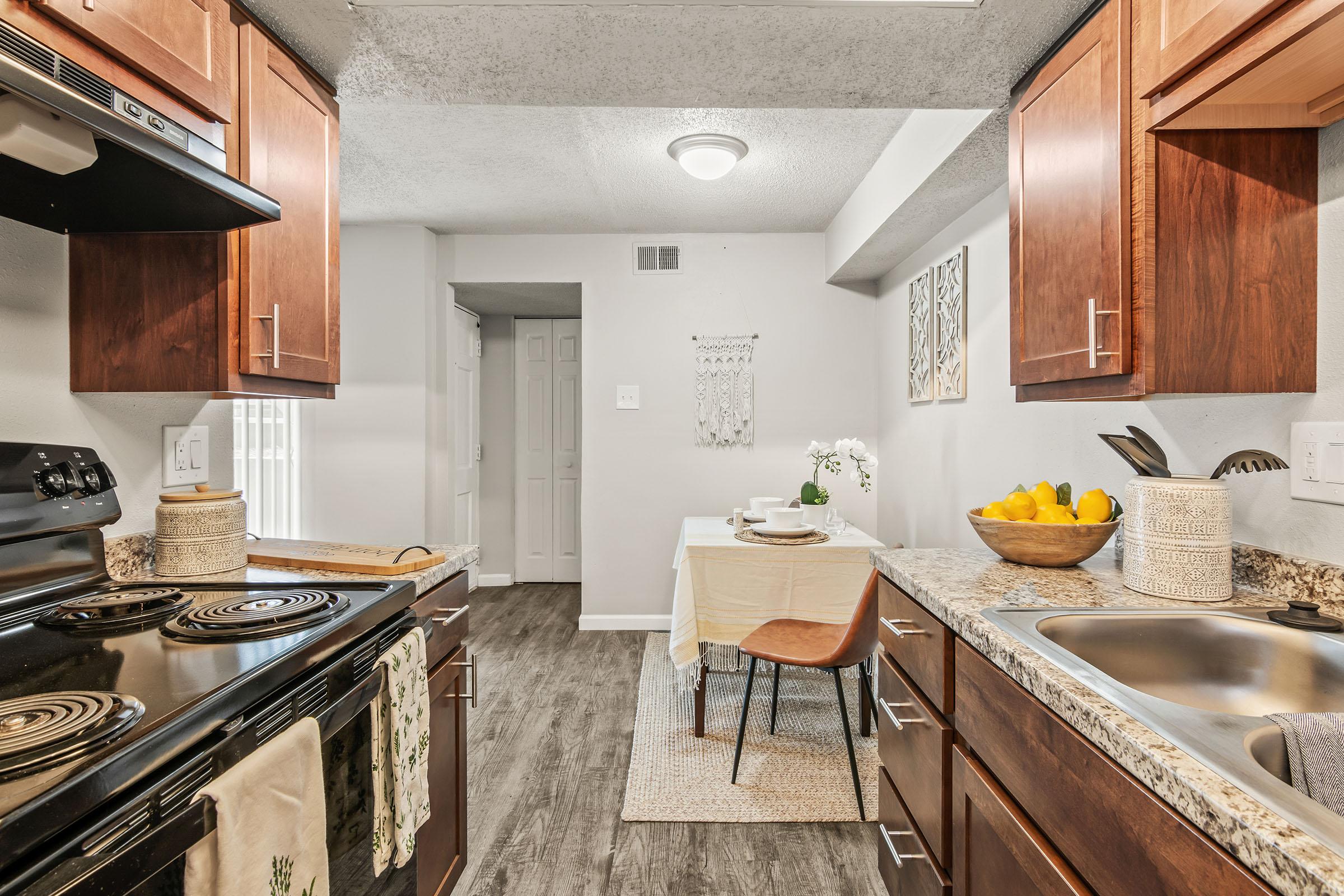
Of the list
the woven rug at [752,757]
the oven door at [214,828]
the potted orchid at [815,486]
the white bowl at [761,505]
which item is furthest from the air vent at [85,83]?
the white bowl at [761,505]

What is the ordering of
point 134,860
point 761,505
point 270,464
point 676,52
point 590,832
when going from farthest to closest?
point 270,464 → point 761,505 → point 590,832 → point 676,52 → point 134,860

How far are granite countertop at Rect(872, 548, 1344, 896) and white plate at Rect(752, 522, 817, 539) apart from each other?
93 cm

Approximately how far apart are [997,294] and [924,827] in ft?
6.02

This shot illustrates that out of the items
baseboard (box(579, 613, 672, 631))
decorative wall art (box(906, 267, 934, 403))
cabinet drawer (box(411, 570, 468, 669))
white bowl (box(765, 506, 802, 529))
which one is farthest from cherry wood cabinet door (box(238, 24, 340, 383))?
baseboard (box(579, 613, 672, 631))

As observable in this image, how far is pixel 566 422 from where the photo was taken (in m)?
4.98

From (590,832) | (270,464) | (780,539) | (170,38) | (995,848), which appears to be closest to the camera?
(995,848)

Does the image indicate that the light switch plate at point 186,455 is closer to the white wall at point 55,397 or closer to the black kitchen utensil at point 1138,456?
the white wall at point 55,397

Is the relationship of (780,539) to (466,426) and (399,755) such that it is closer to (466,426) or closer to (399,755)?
(399,755)

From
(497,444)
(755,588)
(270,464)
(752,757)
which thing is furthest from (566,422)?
(752,757)

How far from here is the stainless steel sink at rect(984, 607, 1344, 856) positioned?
29.2 inches

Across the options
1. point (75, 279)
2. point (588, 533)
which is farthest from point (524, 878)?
point (588, 533)

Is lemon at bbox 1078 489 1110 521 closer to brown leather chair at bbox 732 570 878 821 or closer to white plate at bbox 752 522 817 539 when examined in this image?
brown leather chair at bbox 732 570 878 821

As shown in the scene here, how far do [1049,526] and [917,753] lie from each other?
57 cm

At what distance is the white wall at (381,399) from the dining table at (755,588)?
6.38 feet
